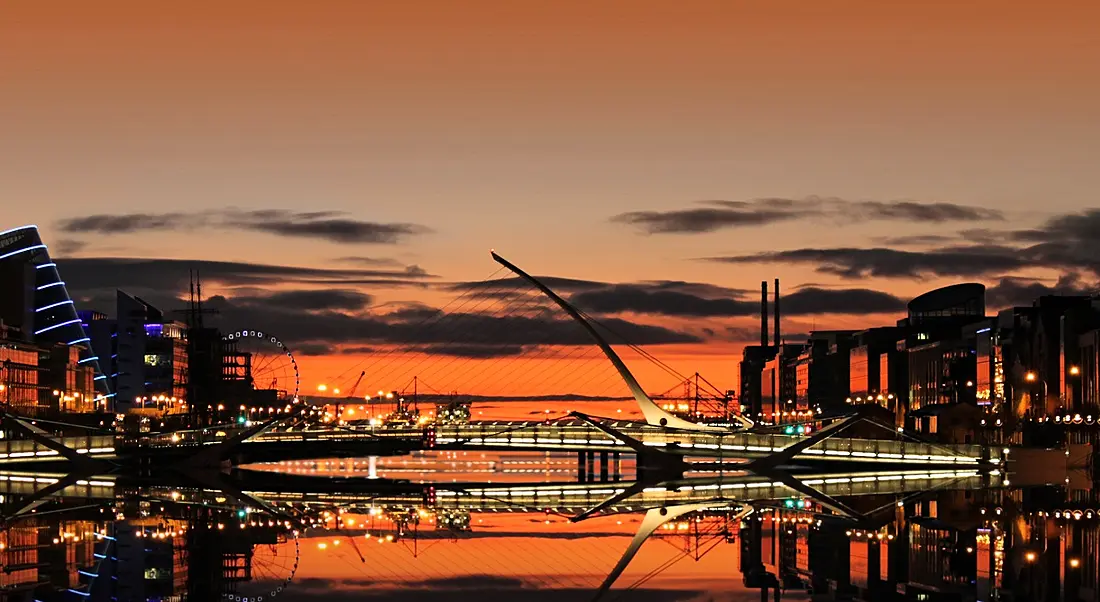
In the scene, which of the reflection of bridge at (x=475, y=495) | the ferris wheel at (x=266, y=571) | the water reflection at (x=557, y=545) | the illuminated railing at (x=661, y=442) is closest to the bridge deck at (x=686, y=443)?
the illuminated railing at (x=661, y=442)

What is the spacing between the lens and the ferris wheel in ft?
118

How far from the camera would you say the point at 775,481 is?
93188mm

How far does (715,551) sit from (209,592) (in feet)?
45.5

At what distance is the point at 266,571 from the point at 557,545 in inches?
385

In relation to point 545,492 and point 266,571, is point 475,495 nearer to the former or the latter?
point 545,492

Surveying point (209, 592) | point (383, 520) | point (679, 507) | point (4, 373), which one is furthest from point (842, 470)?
point (4, 373)

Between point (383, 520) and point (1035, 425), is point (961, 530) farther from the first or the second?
point (1035, 425)

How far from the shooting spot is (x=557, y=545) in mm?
47906

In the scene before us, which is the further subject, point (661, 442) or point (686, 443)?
point (661, 442)

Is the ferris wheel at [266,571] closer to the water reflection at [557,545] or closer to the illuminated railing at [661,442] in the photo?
the water reflection at [557,545]

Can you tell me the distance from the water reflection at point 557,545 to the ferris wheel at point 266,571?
0.07 m

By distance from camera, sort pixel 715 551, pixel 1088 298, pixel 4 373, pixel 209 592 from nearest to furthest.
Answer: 1. pixel 209 592
2. pixel 715 551
3. pixel 1088 298
4. pixel 4 373

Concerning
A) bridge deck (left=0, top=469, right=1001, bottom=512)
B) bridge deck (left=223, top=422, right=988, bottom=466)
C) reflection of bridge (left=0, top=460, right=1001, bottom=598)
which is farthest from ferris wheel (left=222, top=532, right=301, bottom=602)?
bridge deck (left=223, top=422, right=988, bottom=466)

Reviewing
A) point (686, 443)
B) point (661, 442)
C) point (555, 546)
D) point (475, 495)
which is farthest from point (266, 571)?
point (661, 442)
